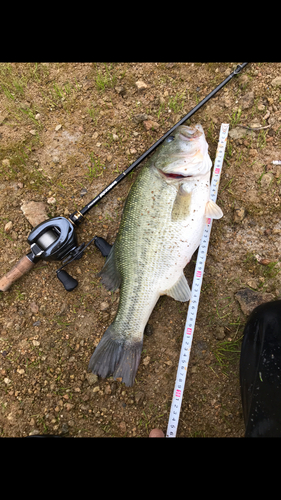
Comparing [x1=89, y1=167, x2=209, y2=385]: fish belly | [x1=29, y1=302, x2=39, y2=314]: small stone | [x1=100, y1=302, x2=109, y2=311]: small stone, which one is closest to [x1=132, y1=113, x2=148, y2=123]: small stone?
[x1=89, y1=167, x2=209, y2=385]: fish belly

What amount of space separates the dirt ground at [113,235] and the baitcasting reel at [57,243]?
0.21 metres

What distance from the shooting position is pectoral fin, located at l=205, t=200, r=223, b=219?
8.93 feet

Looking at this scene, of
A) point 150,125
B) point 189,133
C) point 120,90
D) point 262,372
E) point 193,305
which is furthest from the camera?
point 120,90

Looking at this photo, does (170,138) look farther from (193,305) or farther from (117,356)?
(117,356)

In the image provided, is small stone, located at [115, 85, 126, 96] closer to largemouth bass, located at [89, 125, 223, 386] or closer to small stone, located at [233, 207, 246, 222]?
largemouth bass, located at [89, 125, 223, 386]

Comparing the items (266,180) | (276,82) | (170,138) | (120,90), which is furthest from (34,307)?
(276,82)

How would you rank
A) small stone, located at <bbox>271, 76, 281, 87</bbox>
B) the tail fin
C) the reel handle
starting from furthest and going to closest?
1. small stone, located at <bbox>271, 76, 281, 87</bbox>
2. the reel handle
3. the tail fin

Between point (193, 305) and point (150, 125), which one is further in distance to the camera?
point (150, 125)

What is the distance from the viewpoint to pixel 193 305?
9.80ft

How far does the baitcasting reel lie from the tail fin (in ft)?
2.33

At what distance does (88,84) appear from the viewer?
342 cm

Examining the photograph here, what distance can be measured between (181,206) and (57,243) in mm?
1350

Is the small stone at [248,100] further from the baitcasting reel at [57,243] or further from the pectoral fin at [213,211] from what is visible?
the baitcasting reel at [57,243]

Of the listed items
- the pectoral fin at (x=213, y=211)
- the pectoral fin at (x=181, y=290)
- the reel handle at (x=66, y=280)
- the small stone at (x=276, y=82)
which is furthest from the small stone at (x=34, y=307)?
the small stone at (x=276, y=82)
